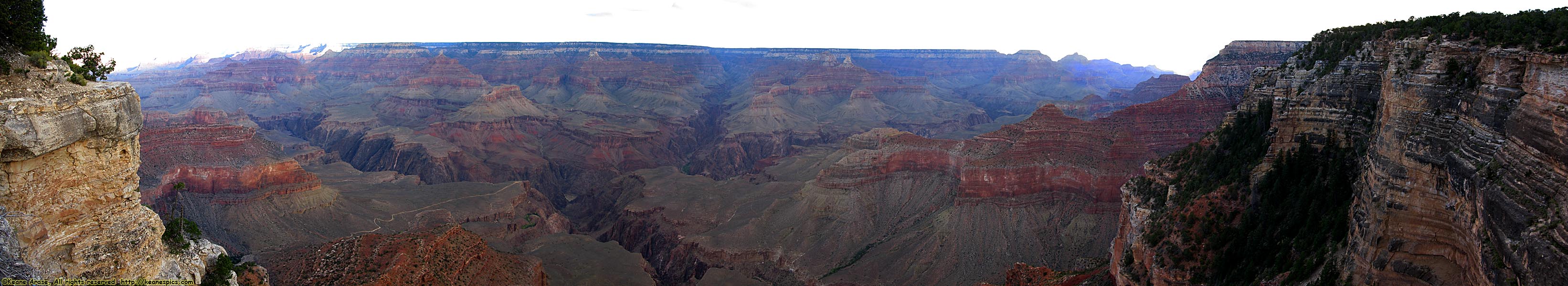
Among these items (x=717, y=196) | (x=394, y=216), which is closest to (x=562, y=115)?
(x=717, y=196)

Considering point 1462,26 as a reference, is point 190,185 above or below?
below

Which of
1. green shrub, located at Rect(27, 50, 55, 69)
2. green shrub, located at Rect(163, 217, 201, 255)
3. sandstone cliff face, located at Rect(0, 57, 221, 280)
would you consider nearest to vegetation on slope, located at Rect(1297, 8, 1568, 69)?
sandstone cliff face, located at Rect(0, 57, 221, 280)

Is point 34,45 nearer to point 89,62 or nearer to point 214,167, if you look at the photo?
point 89,62

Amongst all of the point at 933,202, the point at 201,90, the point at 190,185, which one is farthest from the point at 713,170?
the point at 201,90

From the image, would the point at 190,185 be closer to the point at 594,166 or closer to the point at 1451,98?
the point at 594,166

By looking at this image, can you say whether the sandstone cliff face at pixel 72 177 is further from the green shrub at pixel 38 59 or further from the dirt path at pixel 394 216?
the dirt path at pixel 394 216

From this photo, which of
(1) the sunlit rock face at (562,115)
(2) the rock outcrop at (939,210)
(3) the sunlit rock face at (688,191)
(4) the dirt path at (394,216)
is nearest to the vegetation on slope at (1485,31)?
(2) the rock outcrop at (939,210)
